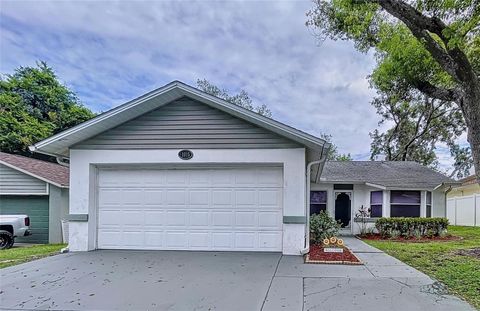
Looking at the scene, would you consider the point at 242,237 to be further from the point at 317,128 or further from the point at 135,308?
the point at 317,128

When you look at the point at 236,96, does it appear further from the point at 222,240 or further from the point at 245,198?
the point at 222,240

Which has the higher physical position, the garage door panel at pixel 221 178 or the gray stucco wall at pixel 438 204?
the garage door panel at pixel 221 178

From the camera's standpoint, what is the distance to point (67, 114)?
2798 cm

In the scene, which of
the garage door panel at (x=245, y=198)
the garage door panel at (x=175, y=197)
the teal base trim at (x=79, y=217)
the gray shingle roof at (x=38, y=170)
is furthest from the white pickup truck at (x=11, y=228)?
the garage door panel at (x=245, y=198)

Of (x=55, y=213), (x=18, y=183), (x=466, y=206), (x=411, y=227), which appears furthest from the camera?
(x=466, y=206)

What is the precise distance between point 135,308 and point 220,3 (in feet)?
30.0

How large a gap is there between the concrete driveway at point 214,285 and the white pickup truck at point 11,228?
5.15 meters

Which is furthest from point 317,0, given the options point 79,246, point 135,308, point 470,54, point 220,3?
point 135,308

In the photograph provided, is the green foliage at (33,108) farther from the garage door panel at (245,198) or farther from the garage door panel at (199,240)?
the garage door panel at (245,198)

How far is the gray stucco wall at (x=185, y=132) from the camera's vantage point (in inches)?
357

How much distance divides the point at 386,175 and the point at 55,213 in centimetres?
1467

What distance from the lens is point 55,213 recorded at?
43.1ft

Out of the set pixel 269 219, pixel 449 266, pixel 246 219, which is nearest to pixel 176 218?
pixel 246 219

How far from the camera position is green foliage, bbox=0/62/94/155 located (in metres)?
24.5
